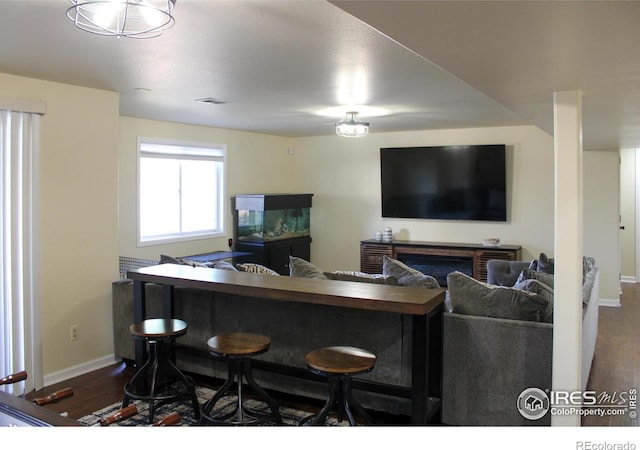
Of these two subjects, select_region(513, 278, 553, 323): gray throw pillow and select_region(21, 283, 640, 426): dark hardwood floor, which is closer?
select_region(513, 278, 553, 323): gray throw pillow

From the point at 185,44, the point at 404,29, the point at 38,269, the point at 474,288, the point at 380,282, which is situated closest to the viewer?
the point at 404,29

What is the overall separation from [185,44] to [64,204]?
189 centimetres

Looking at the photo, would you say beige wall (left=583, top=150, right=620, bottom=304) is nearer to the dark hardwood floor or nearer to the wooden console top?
the dark hardwood floor

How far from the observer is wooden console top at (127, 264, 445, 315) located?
2.88 meters

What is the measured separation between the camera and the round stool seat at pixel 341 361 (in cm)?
262

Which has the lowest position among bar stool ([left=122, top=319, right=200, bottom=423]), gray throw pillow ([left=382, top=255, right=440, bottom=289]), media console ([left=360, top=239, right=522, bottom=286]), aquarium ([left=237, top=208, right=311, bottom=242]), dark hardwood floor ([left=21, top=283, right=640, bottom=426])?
dark hardwood floor ([left=21, top=283, right=640, bottom=426])

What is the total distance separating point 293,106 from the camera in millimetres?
5188

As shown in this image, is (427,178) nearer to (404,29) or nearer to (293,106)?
(293,106)

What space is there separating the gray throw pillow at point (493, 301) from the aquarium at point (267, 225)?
409 cm

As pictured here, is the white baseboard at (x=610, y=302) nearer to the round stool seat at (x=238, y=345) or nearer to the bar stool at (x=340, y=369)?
the bar stool at (x=340, y=369)

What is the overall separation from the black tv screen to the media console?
18.5 inches

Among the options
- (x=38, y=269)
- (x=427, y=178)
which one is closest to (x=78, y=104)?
(x=38, y=269)

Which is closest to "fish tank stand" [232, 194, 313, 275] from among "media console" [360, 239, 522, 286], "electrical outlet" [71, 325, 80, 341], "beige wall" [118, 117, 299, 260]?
"beige wall" [118, 117, 299, 260]

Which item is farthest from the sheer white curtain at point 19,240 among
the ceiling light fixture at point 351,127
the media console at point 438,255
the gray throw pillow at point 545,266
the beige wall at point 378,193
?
the beige wall at point 378,193
